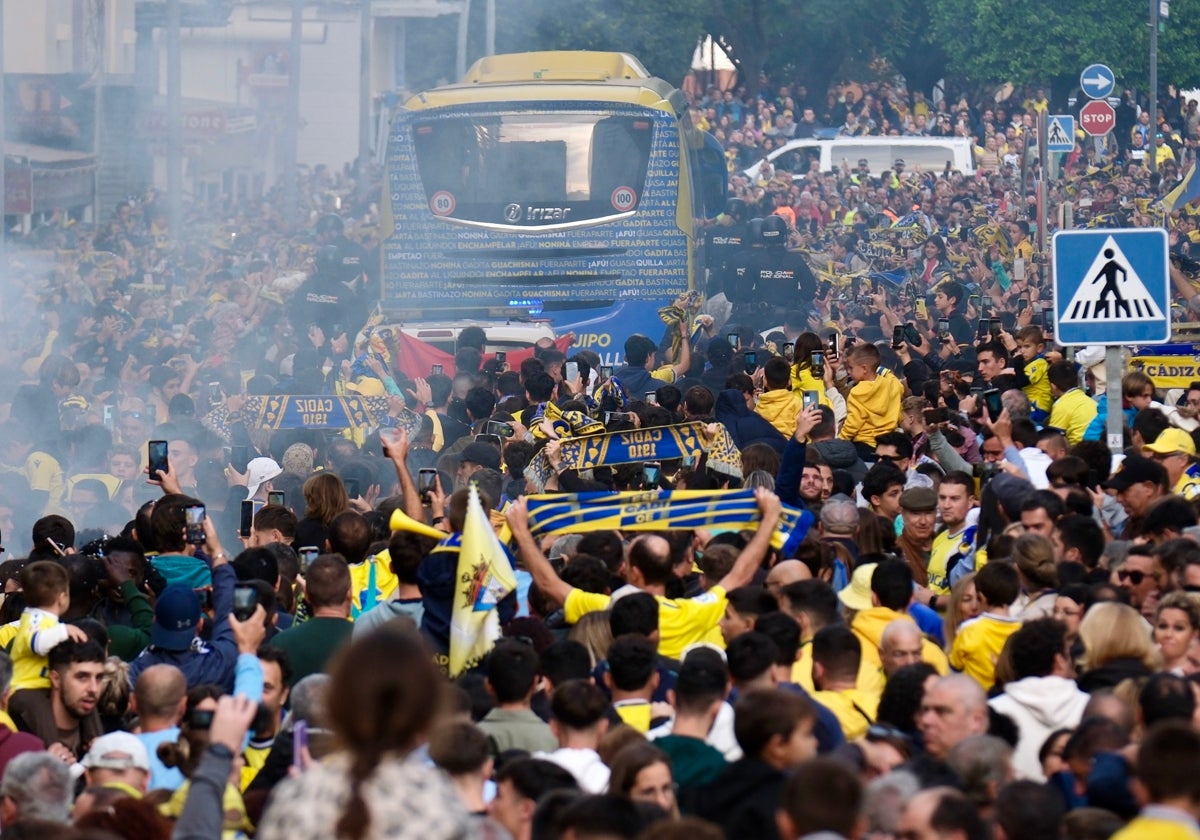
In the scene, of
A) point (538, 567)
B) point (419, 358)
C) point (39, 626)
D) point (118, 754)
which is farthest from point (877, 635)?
point (419, 358)

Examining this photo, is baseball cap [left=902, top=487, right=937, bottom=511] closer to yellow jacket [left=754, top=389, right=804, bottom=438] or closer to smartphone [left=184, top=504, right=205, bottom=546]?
yellow jacket [left=754, top=389, right=804, bottom=438]

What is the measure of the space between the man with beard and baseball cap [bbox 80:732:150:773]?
3.08 feet

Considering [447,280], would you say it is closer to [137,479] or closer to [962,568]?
[137,479]

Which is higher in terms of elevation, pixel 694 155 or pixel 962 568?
pixel 694 155

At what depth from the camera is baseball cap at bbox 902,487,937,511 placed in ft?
30.7

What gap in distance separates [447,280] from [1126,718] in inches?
582

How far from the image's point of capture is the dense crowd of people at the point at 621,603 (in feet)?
16.1

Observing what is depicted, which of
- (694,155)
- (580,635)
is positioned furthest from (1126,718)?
(694,155)

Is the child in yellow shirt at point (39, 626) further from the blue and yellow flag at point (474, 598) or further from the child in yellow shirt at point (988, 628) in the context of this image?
the child in yellow shirt at point (988, 628)

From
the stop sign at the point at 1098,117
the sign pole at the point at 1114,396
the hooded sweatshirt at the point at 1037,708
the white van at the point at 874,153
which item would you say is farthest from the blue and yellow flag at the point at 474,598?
the white van at the point at 874,153

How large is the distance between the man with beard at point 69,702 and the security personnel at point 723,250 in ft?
50.5

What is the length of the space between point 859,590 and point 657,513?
0.87m

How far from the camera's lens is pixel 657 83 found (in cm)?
2114

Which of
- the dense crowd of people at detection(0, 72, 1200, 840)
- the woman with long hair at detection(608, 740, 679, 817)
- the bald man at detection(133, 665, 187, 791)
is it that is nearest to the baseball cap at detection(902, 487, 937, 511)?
the dense crowd of people at detection(0, 72, 1200, 840)
